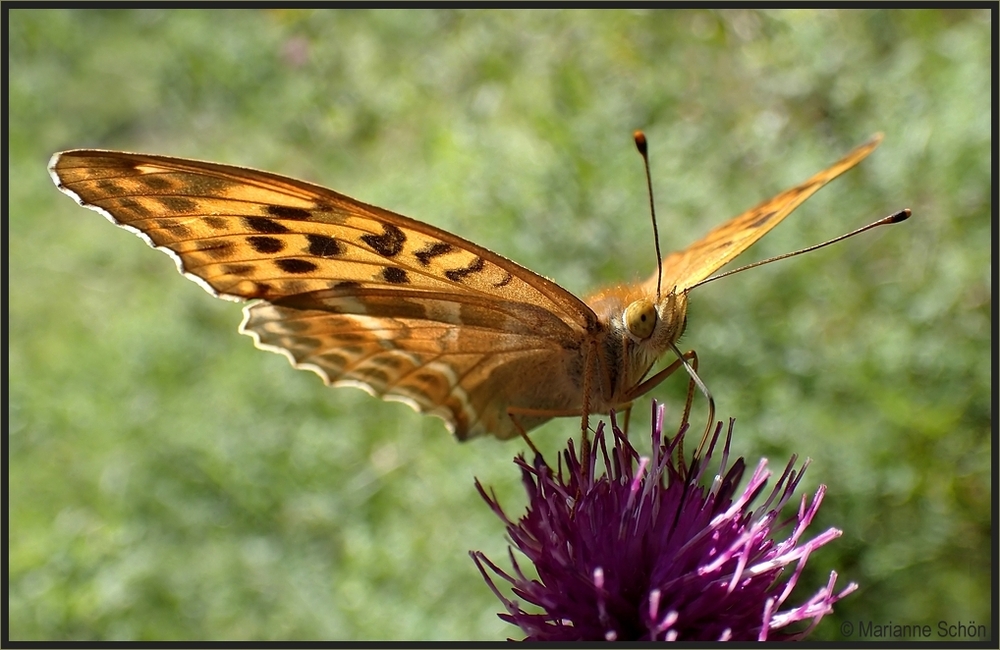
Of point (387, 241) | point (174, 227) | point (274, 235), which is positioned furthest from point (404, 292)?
point (174, 227)

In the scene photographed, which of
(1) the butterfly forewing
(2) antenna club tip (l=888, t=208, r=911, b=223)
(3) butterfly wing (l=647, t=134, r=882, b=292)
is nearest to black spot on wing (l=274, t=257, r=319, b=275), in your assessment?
(1) the butterfly forewing

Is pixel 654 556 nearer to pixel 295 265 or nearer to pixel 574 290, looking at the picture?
pixel 295 265

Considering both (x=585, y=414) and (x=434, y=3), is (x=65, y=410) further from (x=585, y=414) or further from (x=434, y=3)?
(x=585, y=414)

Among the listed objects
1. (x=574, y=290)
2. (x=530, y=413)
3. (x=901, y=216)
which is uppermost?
(x=574, y=290)

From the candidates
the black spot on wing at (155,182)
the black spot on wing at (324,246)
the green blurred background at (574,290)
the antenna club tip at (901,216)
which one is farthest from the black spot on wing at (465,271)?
the green blurred background at (574,290)

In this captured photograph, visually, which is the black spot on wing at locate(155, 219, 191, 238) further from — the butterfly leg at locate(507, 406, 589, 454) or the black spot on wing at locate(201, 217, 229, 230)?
the butterfly leg at locate(507, 406, 589, 454)

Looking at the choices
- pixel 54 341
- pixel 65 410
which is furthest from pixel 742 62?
pixel 54 341
